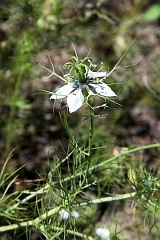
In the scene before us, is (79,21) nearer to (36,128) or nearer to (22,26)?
(22,26)

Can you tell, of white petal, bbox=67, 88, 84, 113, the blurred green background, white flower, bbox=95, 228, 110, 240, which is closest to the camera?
white petal, bbox=67, 88, 84, 113

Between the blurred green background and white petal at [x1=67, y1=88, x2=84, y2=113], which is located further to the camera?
the blurred green background

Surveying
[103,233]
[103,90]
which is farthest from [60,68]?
[103,90]

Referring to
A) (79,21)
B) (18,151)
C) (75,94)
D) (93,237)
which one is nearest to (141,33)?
(79,21)

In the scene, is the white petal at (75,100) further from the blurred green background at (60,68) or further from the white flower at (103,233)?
the blurred green background at (60,68)

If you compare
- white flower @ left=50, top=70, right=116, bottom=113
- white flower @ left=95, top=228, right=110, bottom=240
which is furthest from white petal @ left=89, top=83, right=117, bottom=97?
white flower @ left=95, top=228, right=110, bottom=240

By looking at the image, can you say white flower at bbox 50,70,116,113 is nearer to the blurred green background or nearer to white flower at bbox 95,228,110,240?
white flower at bbox 95,228,110,240

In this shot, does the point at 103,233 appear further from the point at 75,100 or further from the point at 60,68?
the point at 60,68
